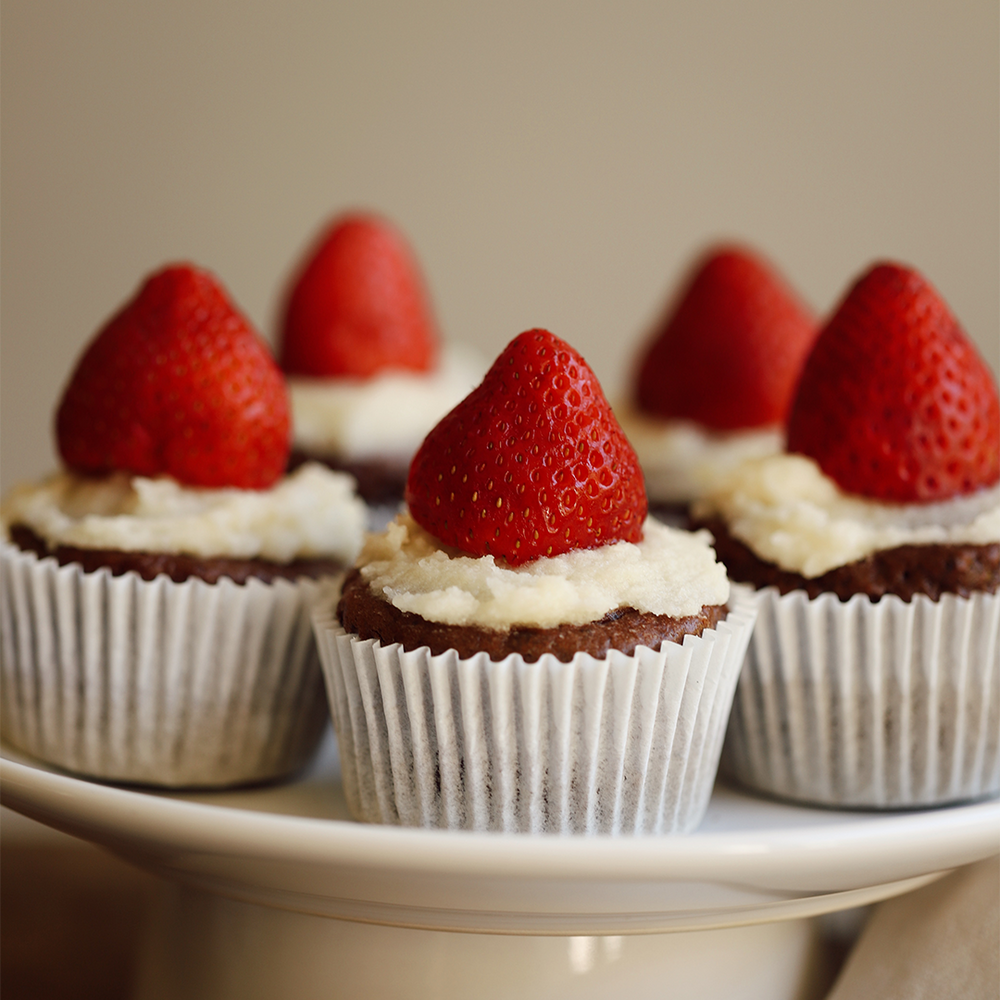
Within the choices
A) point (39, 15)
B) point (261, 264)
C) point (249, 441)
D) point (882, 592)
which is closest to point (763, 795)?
point (882, 592)

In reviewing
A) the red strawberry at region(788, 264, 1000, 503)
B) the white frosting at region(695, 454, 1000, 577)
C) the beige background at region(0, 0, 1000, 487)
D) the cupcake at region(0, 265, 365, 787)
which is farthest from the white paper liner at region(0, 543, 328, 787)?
the beige background at region(0, 0, 1000, 487)

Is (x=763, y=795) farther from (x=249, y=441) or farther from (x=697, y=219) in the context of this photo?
(x=697, y=219)

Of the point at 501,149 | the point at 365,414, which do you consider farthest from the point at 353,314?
the point at 501,149

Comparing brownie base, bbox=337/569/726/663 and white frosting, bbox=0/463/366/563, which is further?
white frosting, bbox=0/463/366/563

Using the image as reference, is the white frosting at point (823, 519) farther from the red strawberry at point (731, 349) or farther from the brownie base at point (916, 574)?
the red strawberry at point (731, 349)

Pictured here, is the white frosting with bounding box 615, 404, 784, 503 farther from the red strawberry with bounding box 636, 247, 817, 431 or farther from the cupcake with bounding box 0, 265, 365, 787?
the cupcake with bounding box 0, 265, 365, 787

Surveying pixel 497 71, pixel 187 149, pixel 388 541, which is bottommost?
pixel 388 541

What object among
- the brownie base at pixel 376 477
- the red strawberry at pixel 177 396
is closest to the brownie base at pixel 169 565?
the red strawberry at pixel 177 396
